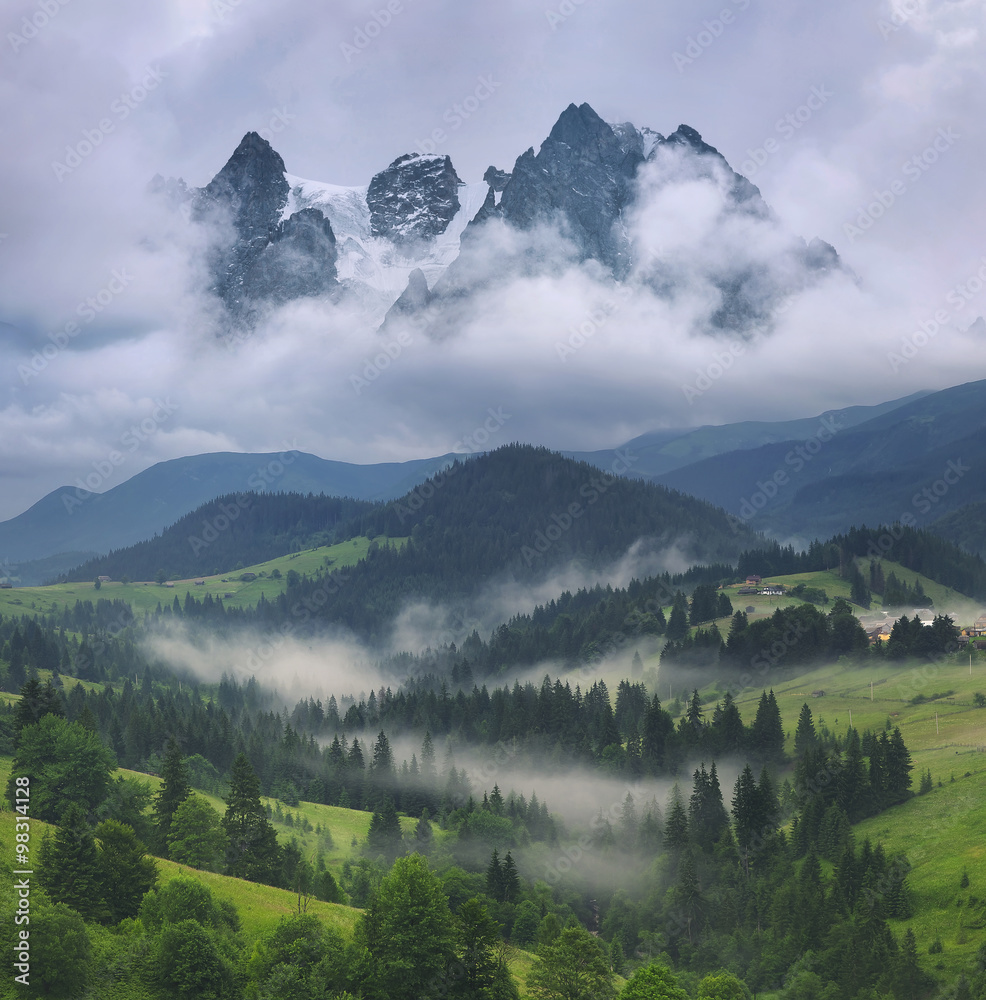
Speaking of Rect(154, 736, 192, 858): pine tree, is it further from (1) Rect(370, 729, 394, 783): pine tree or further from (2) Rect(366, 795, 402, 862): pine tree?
(1) Rect(370, 729, 394, 783): pine tree

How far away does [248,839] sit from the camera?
91.1 meters

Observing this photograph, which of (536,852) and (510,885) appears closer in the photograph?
(510,885)

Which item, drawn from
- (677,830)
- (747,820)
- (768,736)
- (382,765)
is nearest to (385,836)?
(677,830)

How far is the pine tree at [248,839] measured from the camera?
89.7m

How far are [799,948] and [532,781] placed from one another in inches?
3559

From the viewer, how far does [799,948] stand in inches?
4186

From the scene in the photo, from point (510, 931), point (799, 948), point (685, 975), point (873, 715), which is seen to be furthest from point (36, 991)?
point (873, 715)

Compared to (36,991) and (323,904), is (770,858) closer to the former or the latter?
(323,904)

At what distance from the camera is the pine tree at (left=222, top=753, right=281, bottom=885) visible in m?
89.7

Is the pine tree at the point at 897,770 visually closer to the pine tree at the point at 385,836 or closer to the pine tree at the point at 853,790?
the pine tree at the point at 853,790

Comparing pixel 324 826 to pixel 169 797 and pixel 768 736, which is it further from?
pixel 768 736

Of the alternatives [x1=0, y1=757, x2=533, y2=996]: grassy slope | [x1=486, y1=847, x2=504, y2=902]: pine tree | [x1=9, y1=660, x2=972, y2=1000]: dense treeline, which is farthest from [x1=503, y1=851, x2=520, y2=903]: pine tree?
[x1=0, y1=757, x2=533, y2=996]: grassy slope

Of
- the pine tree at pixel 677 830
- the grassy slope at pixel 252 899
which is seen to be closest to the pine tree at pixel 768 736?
the pine tree at pixel 677 830

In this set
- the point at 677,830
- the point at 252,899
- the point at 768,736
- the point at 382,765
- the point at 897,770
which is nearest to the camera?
the point at 252,899
